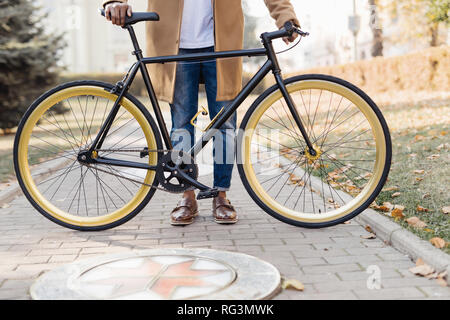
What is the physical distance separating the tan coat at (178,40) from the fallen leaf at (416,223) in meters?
1.51

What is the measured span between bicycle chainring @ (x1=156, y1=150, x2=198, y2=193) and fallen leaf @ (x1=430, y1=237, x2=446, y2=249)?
1590 millimetres

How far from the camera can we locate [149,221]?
4.16 metres

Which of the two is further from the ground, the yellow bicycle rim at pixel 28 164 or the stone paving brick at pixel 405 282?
the yellow bicycle rim at pixel 28 164

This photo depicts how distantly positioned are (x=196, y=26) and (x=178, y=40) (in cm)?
17

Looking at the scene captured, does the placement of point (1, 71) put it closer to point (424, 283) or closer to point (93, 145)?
point (93, 145)

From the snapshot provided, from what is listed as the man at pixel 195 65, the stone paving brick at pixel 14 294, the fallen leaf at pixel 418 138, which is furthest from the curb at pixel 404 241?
the fallen leaf at pixel 418 138

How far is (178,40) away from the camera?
3.84 m

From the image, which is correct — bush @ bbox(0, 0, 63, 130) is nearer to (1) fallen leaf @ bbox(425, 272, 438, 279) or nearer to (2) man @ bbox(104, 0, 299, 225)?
(2) man @ bbox(104, 0, 299, 225)

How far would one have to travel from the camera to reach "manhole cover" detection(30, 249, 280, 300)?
8.37ft

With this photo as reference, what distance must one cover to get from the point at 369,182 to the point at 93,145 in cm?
192

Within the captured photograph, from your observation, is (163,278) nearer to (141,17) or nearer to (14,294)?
(14,294)

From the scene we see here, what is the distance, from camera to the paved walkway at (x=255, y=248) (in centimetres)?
268

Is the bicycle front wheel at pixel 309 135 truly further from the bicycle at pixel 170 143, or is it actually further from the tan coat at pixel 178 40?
the tan coat at pixel 178 40
